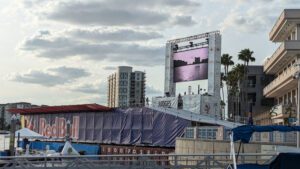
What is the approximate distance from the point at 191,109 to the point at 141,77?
306 feet

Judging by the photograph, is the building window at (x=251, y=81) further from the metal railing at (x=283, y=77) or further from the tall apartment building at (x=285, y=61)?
the tall apartment building at (x=285, y=61)

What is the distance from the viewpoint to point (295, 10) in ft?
192

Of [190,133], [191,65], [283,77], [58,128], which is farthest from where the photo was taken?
[58,128]

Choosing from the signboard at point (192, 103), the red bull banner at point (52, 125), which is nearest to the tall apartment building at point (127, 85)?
the red bull banner at point (52, 125)

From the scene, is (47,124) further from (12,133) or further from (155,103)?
(12,133)

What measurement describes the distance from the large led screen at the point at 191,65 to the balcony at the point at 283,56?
8.75 metres

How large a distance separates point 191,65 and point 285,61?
37.2ft

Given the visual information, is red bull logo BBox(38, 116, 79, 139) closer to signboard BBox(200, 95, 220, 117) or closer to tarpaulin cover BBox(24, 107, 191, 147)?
tarpaulin cover BBox(24, 107, 191, 147)

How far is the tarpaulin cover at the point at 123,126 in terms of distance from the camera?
57.7m

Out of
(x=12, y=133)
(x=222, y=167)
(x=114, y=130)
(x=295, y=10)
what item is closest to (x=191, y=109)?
(x=114, y=130)

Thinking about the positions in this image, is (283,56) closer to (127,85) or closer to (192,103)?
(192,103)

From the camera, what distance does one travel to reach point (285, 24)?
61531 millimetres

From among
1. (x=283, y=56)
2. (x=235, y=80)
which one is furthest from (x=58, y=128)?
(x=283, y=56)

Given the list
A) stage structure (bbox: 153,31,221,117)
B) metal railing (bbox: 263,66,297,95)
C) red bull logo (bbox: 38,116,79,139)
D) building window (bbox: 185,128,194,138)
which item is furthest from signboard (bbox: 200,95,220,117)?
red bull logo (bbox: 38,116,79,139)
